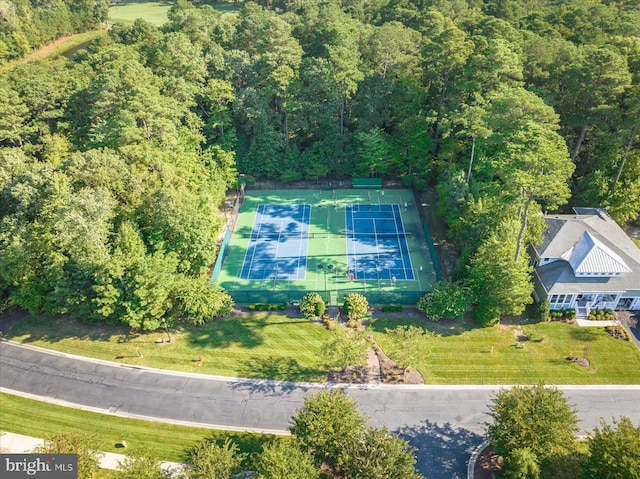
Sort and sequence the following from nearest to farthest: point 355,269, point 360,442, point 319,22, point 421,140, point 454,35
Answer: point 360,442 → point 355,269 → point 454,35 → point 421,140 → point 319,22

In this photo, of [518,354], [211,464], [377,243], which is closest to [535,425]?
[518,354]

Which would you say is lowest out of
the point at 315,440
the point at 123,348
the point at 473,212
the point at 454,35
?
the point at 123,348

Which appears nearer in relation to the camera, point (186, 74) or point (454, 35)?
point (454, 35)

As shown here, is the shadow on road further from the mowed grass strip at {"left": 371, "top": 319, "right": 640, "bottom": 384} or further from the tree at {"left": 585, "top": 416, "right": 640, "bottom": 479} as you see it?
the tree at {"left": 585, "top": 416, "right": 640, "bottom": 479}

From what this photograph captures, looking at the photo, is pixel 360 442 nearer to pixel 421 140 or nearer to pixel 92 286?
pixel 92 286

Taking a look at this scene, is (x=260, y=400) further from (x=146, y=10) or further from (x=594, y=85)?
(x=146, y=10)

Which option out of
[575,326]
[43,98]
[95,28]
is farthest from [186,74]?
[95,28]

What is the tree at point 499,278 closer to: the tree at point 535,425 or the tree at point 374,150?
the tree at point 535,425
